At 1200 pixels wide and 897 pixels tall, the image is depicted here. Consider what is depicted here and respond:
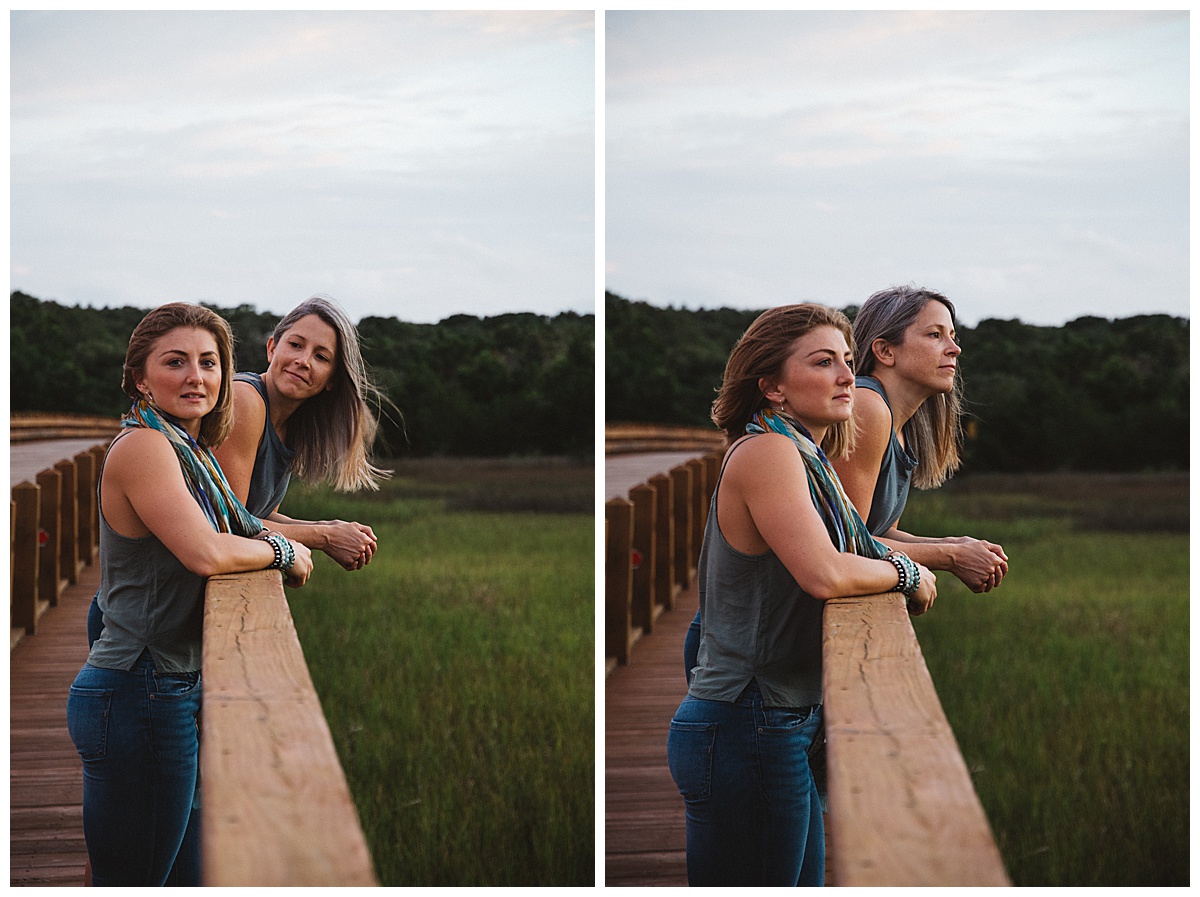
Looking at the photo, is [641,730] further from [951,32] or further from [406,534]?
[951,32]

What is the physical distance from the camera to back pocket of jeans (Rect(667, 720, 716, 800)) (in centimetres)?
174

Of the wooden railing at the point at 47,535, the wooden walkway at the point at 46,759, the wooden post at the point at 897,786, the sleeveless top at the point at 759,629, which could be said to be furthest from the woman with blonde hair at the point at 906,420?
the wooden railing at the point at 47,535

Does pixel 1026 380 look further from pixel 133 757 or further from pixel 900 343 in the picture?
pixel 133 757

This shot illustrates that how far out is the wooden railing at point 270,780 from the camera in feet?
3.39

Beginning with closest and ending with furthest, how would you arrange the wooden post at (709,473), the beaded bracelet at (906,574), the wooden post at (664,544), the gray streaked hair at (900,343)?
the beaded bracelet at (906,574)
the gray streaked hair at (900,343)
the wooden post at (664,544)
the wooden post at (709,473)

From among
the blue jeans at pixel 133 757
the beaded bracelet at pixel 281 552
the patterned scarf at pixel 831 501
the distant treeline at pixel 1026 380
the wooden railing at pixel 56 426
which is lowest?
the blue jeans at pixel 133 757

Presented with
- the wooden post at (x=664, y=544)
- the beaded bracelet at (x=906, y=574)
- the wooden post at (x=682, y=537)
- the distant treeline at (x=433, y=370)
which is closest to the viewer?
the beaded bracelet at (x=906, y=574)

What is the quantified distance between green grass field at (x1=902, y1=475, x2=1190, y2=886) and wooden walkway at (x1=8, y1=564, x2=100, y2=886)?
2.52 metres

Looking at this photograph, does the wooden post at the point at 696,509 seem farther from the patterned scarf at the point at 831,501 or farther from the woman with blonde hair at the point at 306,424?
the patterned scarf at the point at 831,501

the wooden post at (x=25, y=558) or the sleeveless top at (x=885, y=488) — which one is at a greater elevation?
the sleeveless top at (x=885, y=488)

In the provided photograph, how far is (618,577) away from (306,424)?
5.43ft

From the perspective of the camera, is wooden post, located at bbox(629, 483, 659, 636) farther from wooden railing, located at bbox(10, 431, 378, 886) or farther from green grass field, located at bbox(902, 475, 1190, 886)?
wooden railing, located at bbox(10, 431, 378, 886)

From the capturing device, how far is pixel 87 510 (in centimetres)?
401

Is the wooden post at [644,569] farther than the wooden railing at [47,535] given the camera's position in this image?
Yes
